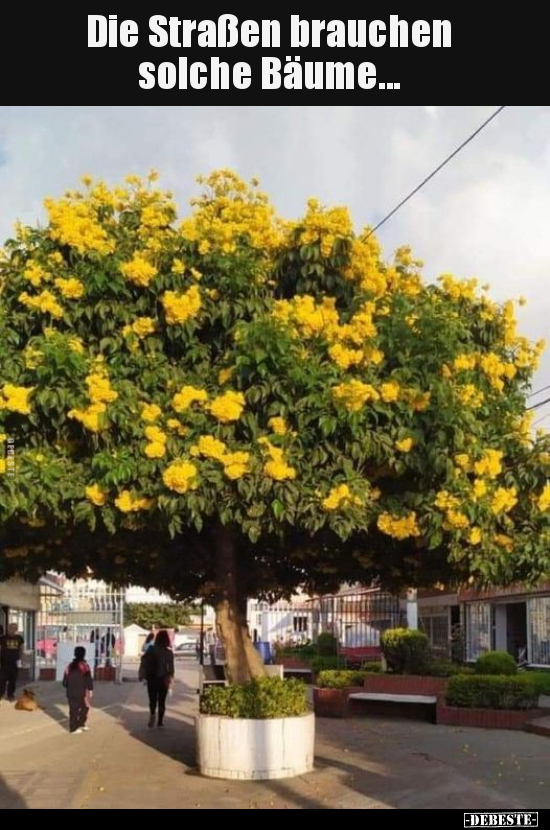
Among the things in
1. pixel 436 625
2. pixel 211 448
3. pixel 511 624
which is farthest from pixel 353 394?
pixel 436 625

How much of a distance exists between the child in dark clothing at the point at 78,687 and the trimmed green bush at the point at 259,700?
518cm

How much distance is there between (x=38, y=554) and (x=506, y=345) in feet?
17.8

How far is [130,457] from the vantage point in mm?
8234

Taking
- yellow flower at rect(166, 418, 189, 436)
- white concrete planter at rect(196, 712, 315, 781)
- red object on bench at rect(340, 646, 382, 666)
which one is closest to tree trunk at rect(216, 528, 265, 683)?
white concrete planter at rect(196, 712, 315, 781)

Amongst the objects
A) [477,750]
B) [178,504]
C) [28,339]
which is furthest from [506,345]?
[477,750]

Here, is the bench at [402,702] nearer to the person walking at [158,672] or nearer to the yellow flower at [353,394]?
the person walking at [158,672]

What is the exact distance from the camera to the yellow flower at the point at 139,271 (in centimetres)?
873

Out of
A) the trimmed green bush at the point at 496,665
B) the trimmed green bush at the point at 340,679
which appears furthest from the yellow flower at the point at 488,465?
the trimmed green bush at the point at 340,679

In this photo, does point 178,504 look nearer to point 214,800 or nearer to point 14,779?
point 214,800

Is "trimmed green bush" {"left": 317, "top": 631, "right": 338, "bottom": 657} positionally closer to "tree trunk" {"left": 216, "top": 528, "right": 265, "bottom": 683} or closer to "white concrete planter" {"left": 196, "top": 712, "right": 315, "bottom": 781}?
"tree trunk" {"left": 216, "top": 528, "right": 265, "bottom": 683}

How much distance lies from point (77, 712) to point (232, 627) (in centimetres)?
583

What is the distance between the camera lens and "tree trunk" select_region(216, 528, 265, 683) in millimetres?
10938

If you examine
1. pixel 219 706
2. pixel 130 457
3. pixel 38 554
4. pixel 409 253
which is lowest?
pixel 219 706

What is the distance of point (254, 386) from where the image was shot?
326 inches
